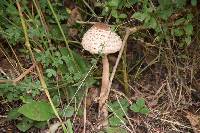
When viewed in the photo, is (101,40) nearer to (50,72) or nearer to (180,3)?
(50,72)

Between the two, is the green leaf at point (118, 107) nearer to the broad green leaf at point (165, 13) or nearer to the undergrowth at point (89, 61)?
the undergrowth at point (89, 61)

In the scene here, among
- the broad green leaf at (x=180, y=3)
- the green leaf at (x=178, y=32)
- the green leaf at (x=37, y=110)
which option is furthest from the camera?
the green leaf at (x=178, y=32)

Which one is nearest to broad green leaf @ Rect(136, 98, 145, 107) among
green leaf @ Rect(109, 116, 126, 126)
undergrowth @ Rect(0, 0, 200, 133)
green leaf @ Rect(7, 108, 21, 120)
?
undergrowth @ Rect(0, 0, 200, 133)

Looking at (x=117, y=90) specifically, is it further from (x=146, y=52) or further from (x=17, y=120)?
(x=17, y=120)

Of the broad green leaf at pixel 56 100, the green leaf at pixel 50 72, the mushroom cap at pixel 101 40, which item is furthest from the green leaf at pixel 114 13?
the broad green leaf at pixel 56 100

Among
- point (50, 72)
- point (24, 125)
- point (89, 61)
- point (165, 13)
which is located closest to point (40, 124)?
point (24, 125)

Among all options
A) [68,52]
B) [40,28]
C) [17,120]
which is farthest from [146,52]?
[17,120]

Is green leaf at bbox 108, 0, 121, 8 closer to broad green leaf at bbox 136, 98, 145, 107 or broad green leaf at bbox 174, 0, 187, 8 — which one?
broad green leaf at bbox 174, 0, 187, 8
